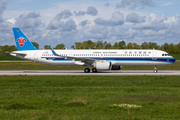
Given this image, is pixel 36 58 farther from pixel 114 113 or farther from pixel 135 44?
pixel 135 44

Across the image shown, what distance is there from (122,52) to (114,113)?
2716cm

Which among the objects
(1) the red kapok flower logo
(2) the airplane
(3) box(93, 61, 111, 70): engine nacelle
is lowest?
(3) box(93, 61, 111, 70): engine nacelle

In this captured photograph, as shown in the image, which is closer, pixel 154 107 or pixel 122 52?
pixel 154 107

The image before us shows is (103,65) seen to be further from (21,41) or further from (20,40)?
(20,40)

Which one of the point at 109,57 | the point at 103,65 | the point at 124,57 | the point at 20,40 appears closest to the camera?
the point at 103,65

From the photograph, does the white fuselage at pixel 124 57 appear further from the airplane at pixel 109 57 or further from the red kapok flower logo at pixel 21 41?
the red kapok flower logo at pixel 21 41

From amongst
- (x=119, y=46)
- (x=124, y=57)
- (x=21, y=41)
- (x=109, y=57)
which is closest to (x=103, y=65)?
(x=109, y=57)

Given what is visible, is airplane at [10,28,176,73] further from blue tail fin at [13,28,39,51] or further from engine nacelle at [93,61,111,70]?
blue tail fin at [13,28,39,51]

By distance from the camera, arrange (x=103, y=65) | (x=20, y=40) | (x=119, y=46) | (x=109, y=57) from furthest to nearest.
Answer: (x=119, y=46) → (x=20, y=40) → (x=109, y=57) → (x=103, y=65)

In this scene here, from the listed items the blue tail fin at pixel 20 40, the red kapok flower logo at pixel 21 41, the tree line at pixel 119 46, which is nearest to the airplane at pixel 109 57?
the blue tail fin at pixel 20 40

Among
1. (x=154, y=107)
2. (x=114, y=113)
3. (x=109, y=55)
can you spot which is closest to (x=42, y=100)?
(x=114, y=113)

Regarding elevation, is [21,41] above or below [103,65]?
above

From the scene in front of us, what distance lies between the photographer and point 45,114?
1013 centimetres

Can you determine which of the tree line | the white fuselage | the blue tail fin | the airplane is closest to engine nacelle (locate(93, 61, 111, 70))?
the airplane
